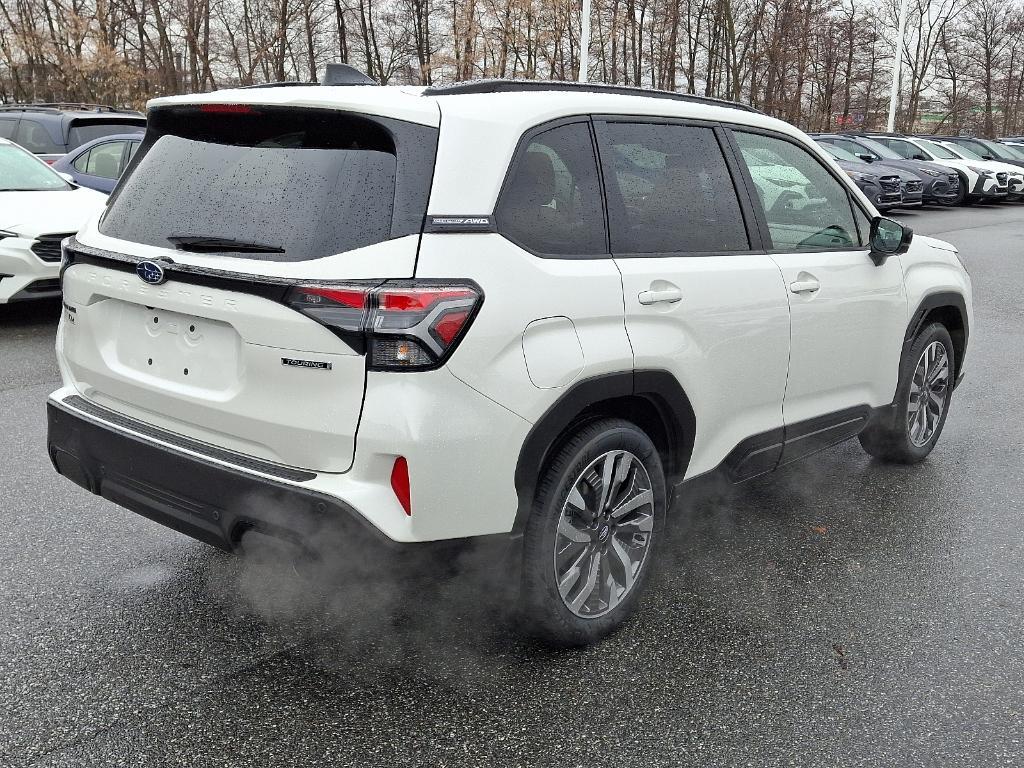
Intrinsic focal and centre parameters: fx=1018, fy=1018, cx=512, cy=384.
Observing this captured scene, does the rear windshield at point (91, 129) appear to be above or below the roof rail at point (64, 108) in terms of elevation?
below

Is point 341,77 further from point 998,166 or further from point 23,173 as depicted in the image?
point 998,166

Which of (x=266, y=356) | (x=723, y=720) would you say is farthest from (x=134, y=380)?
(x=723, y=720)

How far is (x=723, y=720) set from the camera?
2.94 m

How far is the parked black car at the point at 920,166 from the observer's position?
2336cm

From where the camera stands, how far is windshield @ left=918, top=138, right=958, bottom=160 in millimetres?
26419

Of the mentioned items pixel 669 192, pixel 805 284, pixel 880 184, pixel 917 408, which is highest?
pixel 669 192

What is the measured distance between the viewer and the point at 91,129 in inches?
534

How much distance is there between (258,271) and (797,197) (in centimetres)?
245

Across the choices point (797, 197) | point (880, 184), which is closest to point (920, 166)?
point (880, 184)

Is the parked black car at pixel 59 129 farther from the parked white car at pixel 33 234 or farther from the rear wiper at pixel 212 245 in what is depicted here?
the rear wiper at pixel 212 245

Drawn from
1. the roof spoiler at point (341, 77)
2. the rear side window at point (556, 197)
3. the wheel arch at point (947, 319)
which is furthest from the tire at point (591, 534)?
the wheel arch at point (947, 319)

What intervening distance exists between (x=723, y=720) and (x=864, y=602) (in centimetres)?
108

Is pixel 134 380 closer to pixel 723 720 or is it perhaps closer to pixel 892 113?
pixel 723 720

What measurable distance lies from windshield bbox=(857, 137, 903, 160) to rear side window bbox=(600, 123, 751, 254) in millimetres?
21970
